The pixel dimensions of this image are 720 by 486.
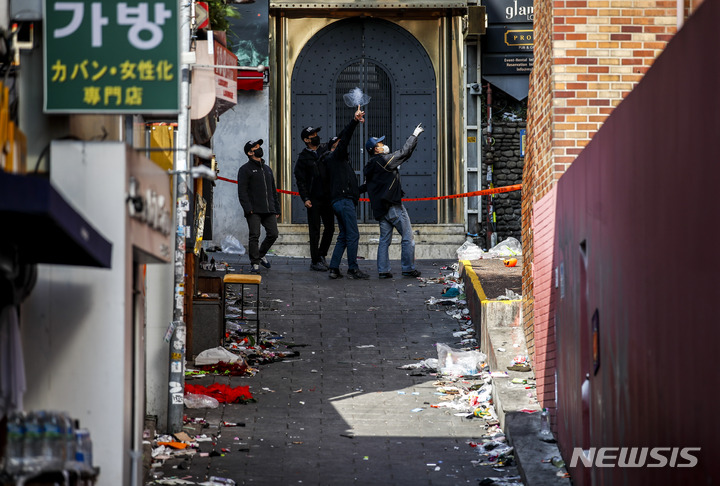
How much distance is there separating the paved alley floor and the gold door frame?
17.8 ft

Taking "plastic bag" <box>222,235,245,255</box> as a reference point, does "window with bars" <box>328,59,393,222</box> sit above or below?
above

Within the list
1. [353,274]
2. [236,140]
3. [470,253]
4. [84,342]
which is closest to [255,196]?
[353,274]

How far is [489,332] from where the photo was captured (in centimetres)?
1240

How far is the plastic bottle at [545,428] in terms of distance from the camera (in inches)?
381

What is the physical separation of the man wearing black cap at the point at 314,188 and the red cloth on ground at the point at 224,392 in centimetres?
634

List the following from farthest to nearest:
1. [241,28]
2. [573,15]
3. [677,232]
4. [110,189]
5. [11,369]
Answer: [241,28] < [573,15] < [110,189] < [11,369] < [677,232]

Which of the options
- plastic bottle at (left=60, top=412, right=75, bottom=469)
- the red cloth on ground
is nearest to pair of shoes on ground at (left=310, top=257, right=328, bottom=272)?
the red cloth on ground

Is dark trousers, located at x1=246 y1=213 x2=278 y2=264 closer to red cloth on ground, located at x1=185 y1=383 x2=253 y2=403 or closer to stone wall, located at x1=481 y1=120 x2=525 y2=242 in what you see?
red cloth on ground, located at x1=185 y1=383 x2=253 y2=403

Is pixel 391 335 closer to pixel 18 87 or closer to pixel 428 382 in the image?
pixel 428 382

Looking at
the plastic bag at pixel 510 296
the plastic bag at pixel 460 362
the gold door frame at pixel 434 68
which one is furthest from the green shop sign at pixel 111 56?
the gold door frame at pixel 434 68

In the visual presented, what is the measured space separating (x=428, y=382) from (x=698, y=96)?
25.8ft

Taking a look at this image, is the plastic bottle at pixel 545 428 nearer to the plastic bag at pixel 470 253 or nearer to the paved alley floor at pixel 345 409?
the paved alley floor at pixel 345 409

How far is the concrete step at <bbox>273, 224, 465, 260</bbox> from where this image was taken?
20.6 m

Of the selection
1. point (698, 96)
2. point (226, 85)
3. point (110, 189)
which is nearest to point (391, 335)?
point (226, 85)
